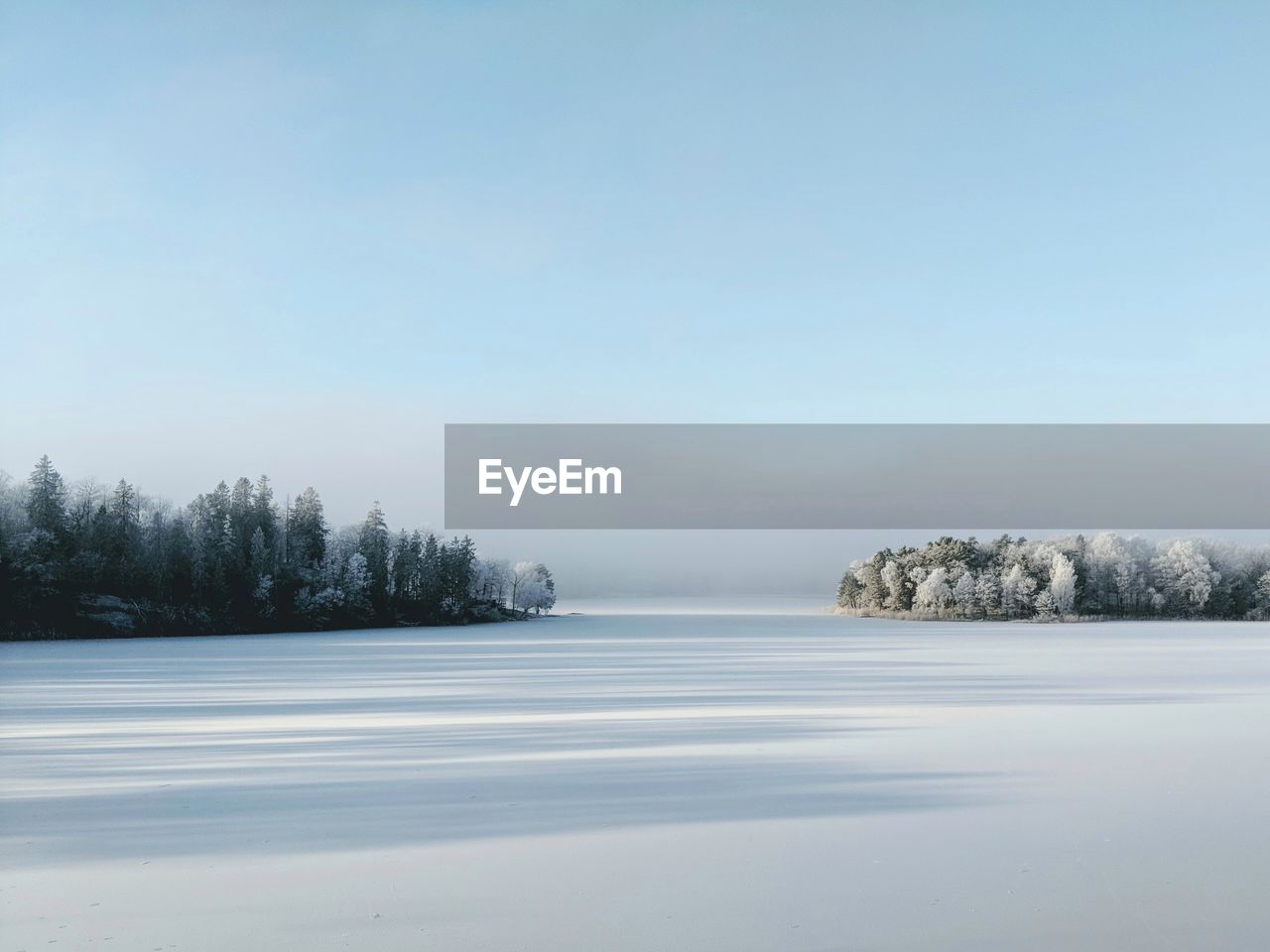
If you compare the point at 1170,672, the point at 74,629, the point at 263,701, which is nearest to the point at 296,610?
the point at 74,629

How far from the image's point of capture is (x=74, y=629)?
129 feet

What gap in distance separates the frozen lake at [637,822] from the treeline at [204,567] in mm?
32749

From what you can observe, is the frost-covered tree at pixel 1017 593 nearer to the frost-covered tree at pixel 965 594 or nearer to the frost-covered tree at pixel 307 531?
the frost-covered tree at pixel 965 594

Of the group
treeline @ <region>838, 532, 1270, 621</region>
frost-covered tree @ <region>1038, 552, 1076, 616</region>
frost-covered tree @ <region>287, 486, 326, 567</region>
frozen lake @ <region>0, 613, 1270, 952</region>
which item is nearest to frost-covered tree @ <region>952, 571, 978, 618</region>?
treeline @ <region>838, 532, 1270, 621</region>

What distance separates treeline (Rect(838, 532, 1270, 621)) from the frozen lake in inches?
2127

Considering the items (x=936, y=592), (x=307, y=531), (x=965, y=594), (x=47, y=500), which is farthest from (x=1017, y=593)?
(x=47, y=500)

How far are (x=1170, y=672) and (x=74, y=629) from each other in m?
40.4

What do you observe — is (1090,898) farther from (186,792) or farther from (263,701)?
(263,701)

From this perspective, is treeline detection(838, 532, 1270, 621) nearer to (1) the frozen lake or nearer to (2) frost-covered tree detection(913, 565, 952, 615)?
(2) frost-covered tree detection(913, 565, 952, 615)

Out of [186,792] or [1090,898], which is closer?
[1090,898]

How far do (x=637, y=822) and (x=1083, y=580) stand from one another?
67962mm

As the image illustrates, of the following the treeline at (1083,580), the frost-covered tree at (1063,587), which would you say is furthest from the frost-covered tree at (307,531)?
the frost-covered tree at (1063,587)

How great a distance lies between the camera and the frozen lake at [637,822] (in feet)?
13.7

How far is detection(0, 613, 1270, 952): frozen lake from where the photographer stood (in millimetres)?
4184
